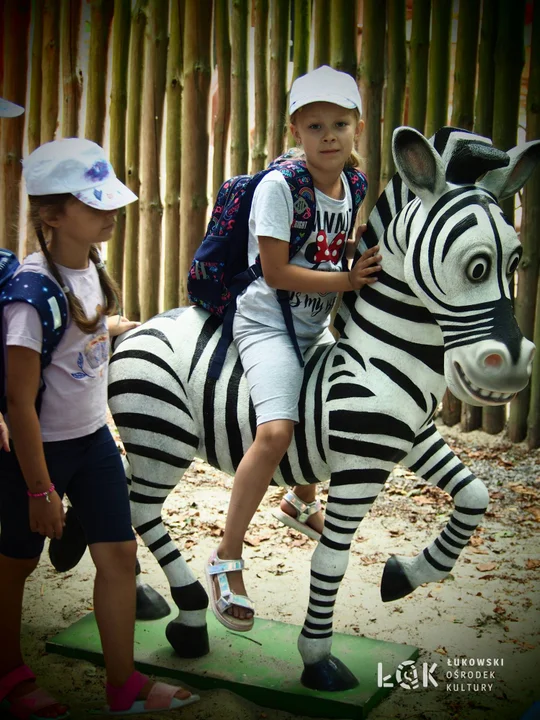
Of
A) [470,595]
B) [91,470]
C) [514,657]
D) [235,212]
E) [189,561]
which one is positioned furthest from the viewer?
[189,561]

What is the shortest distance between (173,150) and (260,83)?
32.3 inches

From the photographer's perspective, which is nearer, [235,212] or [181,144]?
[235,212]

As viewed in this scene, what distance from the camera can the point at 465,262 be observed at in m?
2.38

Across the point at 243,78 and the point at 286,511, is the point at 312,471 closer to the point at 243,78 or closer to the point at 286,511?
the point at 286,511

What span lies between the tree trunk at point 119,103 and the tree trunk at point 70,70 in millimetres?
447

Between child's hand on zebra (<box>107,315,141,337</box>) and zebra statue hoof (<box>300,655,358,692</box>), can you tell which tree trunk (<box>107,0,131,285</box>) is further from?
zebra statue hoof (<box>300,655,358,692</box>)

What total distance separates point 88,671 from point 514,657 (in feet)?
5.37

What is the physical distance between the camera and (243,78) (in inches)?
221

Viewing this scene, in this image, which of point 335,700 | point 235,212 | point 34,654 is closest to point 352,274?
point 235,212

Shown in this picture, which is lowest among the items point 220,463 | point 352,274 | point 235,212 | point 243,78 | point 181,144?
point 220,463

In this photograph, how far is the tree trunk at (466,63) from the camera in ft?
16.5

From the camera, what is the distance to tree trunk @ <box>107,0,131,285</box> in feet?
19.6

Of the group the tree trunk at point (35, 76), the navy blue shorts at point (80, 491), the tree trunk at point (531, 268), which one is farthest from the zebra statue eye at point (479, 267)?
the tree trunk at point (35, 76)

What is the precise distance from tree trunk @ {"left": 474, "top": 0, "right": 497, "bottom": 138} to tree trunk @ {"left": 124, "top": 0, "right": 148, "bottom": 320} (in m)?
2.51
